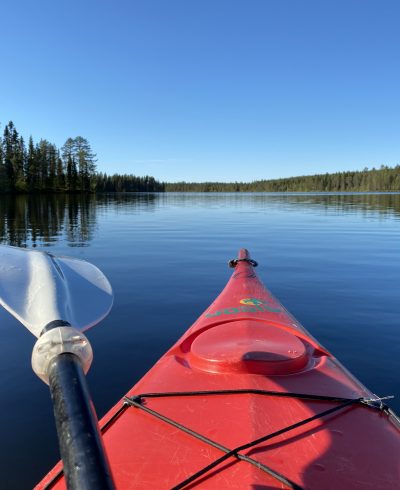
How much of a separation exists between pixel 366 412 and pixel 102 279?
1.96 metres

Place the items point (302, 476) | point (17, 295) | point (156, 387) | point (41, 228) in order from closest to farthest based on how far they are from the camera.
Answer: point (17, 295)
point (302, 476)
point (156, 387)
point (41, 228)

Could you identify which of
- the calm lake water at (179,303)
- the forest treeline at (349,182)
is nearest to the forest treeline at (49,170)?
the calm lake water at (179,303)

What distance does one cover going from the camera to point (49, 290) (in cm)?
167

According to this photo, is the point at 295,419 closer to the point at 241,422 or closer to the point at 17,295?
the point at 241,422

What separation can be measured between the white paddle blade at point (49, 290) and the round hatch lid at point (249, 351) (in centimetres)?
135

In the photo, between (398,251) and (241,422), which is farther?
(398,251)

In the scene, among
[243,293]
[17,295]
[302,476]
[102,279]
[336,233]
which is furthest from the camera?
[336,233]

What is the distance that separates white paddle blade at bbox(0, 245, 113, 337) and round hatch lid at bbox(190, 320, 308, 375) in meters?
1.35

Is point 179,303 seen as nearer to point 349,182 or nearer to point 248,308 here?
point 248,308

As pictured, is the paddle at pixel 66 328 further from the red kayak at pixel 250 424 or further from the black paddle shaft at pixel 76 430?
the red kayak at pixel 250 424

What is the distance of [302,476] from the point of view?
6.12 ft

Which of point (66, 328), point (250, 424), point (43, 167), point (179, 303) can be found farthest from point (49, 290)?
point (43, 167)

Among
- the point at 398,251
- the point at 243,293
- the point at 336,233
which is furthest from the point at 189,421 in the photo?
the point at 336,233

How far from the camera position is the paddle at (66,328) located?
0.88 m
